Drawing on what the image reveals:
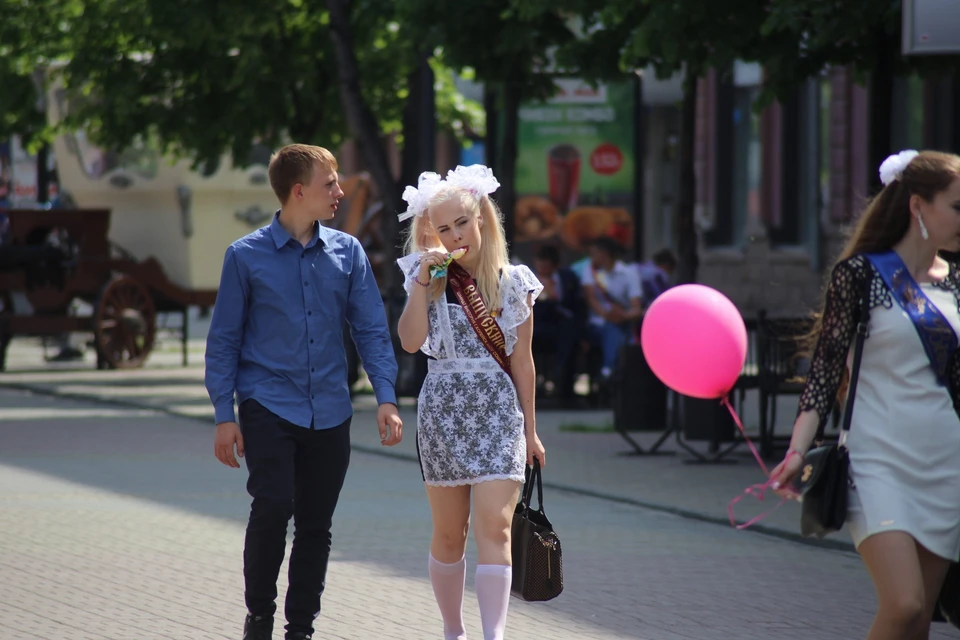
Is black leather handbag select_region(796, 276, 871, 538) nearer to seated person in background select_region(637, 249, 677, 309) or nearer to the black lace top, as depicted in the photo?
the black lace top

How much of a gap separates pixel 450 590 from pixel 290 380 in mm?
898

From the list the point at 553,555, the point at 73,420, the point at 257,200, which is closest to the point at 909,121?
the point at 257,200

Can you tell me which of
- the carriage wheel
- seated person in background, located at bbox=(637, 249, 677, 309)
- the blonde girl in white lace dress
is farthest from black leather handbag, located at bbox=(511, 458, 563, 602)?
the carriage wheel

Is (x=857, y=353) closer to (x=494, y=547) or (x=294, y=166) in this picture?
(x=494, y=547)

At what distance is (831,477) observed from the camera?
176 inches

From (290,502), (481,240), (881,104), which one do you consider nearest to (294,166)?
(481,240)

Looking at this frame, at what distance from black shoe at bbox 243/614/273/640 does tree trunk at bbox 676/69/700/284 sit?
899 centimetres

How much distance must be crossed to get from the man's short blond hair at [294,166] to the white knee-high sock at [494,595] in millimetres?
1430

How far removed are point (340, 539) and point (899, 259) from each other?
15.7 ft

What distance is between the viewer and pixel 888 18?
33.9 feet

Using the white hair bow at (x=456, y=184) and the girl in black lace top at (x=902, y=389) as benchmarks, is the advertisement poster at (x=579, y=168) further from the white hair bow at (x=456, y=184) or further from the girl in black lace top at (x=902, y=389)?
the girl in black lace top at (x=902, y=389)

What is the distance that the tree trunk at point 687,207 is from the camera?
562 inches

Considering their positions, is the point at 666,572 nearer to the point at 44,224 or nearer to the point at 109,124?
the point at 109,124

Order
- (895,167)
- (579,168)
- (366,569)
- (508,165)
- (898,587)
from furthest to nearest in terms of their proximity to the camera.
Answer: (579,168)
(508,165)
(366,569)
(895,167)
(898,587)
